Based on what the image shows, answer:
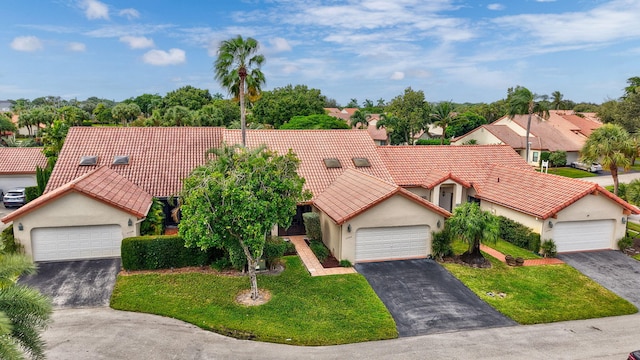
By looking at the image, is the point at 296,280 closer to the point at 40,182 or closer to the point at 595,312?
the point at 595,312

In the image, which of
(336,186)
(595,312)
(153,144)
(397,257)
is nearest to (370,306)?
(397,257)

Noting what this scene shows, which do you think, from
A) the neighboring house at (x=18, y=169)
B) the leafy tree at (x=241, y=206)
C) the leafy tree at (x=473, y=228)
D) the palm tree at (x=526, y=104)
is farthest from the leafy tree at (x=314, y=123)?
the leafy tree at (x=241, y=206)

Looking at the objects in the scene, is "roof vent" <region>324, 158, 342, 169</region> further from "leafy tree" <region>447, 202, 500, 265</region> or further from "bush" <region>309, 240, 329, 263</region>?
"leafy tree" <region>447, 202, 500, 265</region>

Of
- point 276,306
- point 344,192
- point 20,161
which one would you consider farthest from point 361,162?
point 20,161

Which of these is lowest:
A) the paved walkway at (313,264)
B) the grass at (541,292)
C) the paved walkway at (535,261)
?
the grass at (541,292)

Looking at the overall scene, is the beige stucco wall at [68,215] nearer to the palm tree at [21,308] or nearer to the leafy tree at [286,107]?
the palm tree at [21,308]
